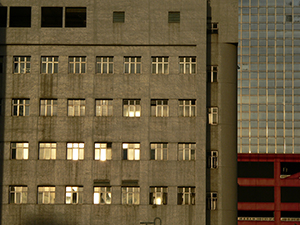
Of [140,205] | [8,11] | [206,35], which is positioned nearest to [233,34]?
[206,35]

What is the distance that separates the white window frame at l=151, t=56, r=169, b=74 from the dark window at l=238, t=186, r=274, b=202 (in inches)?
1839

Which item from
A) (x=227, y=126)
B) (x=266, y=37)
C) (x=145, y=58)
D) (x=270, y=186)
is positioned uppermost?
(x=266, y=37)

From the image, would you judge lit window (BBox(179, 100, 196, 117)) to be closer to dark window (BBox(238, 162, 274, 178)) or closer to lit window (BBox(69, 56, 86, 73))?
lit window (BBox(69, 56, 86, 73))

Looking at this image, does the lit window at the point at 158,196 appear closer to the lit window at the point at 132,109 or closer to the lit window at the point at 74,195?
the lit window at the point at 74,195

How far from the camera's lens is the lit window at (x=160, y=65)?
4759 cm

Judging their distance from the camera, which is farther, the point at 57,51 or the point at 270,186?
the point at 270,186

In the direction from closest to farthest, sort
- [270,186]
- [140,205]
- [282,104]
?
[140,205], [270,186], [282,104]

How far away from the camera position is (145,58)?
47.6 m

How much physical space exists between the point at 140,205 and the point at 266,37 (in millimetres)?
67553

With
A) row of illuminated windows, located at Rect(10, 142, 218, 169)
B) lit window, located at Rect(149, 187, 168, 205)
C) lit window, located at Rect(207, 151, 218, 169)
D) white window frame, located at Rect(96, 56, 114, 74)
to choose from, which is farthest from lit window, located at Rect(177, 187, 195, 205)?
white window frame, located at Rect(96, 56, 114, 74)

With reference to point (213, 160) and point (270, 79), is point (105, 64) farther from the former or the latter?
point (270, 79)

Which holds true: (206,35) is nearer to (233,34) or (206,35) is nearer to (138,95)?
(233,34)

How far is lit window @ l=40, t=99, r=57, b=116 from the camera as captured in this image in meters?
47.4

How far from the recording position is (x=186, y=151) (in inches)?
1841
